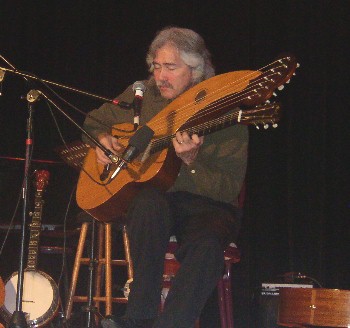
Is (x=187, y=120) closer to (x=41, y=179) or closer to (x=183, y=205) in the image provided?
(x=183, y=205)

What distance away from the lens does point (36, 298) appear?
404 cm

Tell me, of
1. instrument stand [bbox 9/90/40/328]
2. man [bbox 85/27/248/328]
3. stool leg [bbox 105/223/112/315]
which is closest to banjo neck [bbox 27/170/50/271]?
stool leg [bbox 105/223/112/315]

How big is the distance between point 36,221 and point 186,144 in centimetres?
166

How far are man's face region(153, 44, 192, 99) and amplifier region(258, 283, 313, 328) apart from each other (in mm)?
1258

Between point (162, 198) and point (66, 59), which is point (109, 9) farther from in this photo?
point (162, 198)

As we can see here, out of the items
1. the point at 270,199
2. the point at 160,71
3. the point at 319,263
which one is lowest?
the point at 319,263

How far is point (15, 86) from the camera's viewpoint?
16.5ft

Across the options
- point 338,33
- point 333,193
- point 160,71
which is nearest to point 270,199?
point 333,193

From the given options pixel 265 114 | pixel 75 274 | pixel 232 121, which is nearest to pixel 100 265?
pixel 75 274

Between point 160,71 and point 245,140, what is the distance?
1.94 feet

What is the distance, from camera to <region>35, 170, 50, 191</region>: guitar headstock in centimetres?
409

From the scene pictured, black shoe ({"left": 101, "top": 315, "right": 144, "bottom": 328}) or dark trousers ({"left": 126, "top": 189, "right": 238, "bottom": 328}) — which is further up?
dark trousers ({"left": 126, "top": 189, "right": 238, "bottom": 328})

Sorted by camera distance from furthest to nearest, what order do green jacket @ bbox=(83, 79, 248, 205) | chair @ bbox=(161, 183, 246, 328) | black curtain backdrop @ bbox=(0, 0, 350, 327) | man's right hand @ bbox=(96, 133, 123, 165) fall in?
black curtain backdrop @ bbox=(0, 0, 350, 327) → chair @ bbox=(161, 183, 246, 328) → man's right hand @ bbox=(96, 133, 123, 165) → green jacket @ bbox=(83, 79, 248, 205)

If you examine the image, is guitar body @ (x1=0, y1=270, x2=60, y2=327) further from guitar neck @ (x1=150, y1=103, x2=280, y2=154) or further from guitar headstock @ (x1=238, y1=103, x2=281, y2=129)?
guitar headstock @ (x1=238, y1=103, x2=281, y2=129)
